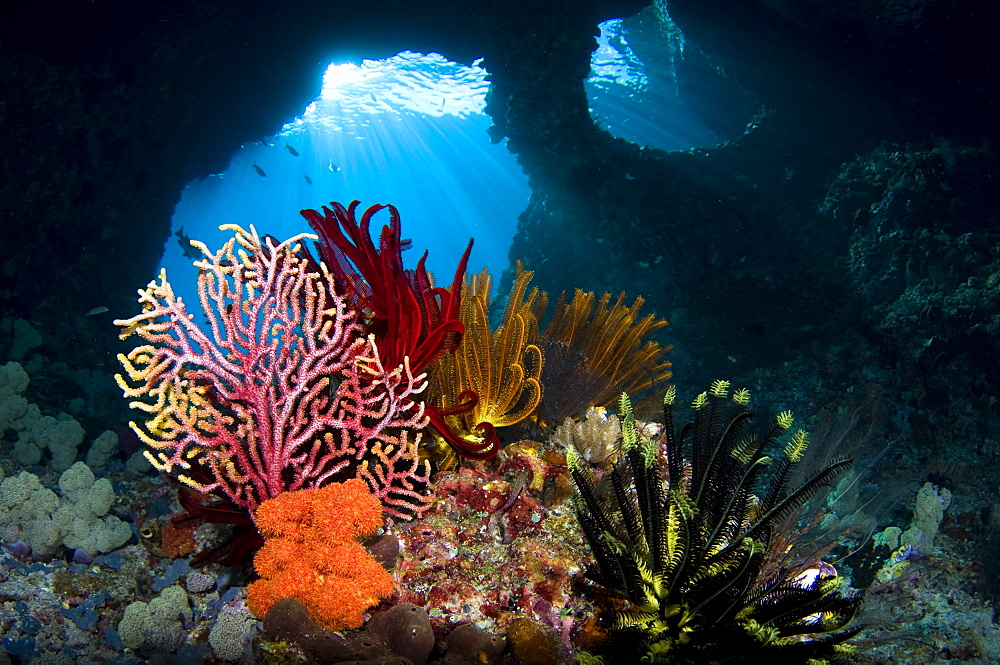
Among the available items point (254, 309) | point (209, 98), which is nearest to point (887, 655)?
point (254, 309)

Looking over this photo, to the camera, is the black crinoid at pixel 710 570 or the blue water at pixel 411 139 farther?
the blue water at pixel 411 139

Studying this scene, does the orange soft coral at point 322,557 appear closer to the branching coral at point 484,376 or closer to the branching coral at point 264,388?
the branching coral at point 264,388

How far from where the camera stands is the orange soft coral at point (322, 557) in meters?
2.13

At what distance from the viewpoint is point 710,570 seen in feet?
6.29

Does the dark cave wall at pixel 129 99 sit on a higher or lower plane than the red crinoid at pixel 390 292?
higher

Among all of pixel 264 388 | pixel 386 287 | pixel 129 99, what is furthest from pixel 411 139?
pixel 264 388

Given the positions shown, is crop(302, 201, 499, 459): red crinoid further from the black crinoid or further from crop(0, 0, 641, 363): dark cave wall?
crop(0, 0, 641, 363): dark cave wall

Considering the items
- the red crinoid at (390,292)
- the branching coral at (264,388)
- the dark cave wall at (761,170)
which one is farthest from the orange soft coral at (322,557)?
the dark cave wall at (761,170)

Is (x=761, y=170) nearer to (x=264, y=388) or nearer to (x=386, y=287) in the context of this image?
(x=386, y=287)

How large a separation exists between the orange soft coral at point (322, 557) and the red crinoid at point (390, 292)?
0.78 meters

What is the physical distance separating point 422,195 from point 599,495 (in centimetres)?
10195

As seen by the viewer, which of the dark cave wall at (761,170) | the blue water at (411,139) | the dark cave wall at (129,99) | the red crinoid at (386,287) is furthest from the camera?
the blue water at (411,139)

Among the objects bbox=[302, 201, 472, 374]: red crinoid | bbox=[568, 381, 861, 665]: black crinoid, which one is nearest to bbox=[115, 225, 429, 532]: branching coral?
bbox=[302, 201, 472, 374]: red crinoid

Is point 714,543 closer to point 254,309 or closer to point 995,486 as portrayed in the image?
point 254,309
